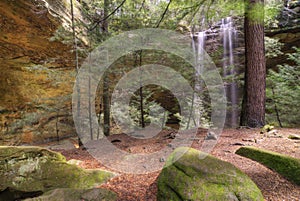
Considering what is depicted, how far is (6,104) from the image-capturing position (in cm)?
870

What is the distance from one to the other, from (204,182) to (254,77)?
3.64 meters

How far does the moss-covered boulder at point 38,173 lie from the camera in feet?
7.54

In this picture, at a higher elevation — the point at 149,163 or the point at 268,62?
the point at 268,62

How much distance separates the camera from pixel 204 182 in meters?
1.67

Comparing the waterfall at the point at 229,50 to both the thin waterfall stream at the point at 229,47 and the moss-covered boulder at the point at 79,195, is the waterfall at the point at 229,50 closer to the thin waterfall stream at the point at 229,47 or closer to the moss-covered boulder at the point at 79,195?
the thin waterfall stream at the point at 229,47

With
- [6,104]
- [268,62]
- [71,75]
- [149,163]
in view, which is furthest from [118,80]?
[268,62]

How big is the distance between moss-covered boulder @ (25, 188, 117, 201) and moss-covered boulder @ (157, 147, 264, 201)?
25.5 inches

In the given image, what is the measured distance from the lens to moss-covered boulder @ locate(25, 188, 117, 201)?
191 cm

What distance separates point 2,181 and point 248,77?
17.3ft

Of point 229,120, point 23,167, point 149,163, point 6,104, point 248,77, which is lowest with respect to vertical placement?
point 229,120

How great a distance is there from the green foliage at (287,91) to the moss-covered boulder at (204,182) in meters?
5.67

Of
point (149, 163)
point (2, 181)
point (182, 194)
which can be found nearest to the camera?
point (182, 194)

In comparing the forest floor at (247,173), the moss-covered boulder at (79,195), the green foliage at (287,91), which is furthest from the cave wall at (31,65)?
the green foliage at (287,91)

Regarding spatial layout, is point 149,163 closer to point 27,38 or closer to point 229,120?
point 27,38
